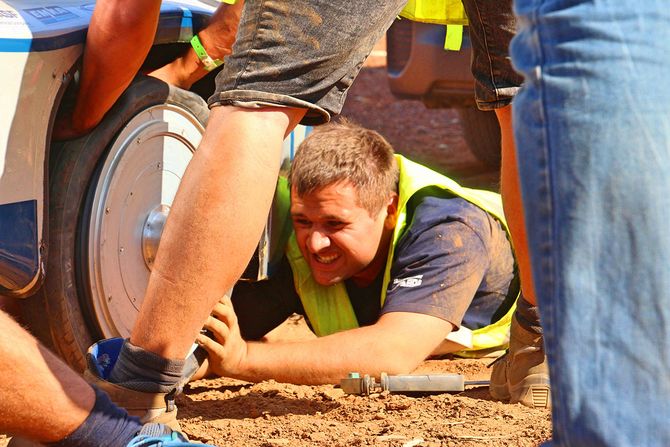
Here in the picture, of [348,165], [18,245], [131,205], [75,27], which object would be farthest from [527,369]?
[75,27]

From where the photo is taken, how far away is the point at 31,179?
244cm

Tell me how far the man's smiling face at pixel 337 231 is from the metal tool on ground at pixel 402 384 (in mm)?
546

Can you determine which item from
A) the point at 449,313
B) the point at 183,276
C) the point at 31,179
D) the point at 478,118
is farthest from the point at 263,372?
the point at 478,118

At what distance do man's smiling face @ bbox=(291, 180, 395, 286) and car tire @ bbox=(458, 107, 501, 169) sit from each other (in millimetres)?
2964

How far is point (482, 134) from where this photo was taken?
6535mm

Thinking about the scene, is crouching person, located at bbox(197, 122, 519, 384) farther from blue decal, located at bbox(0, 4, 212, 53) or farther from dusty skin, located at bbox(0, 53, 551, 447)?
blue decal, located at bbox(0, 4, 212, 53)

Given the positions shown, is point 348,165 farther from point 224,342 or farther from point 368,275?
point 224,342

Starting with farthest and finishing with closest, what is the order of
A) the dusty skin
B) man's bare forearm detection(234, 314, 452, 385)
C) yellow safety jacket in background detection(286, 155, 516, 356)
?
yellow safety jacket in background detection(286, 155, 516, 356) → man's bare forearm detection(234, 314, 452, 385) → the dusty skin

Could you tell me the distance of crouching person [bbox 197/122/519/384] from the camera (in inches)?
125

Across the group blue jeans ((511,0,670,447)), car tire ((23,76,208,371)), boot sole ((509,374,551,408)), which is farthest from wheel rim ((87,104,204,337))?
blue jeans ((511,0,670,447))

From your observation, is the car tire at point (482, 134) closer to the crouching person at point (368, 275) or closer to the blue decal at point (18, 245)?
the crouching person at point (368, 275)

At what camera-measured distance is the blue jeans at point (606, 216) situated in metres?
1.32

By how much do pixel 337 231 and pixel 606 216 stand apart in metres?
2.18

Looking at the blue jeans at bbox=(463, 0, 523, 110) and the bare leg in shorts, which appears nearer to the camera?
the bare leg in shorts
